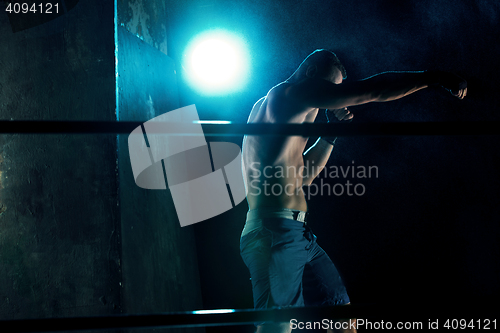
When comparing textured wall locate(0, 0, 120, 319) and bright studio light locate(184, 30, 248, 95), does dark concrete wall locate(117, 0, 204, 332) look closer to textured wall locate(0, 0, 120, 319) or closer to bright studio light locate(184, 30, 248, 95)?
textured wall locate(0, 0, 120, 319)

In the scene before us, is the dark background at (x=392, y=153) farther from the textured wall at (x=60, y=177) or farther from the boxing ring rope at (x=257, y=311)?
the boxing ring rope at (x=257, y=311)

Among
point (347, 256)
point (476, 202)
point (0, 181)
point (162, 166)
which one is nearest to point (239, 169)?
point (162, 166)

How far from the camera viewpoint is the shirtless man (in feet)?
4.52

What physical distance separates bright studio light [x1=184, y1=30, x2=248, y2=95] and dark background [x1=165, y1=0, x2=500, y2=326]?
0.31 ft

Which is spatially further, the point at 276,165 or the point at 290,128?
the point at 276,165

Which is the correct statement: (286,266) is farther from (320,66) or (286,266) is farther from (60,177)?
(60,177)


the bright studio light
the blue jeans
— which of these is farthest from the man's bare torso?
the bright studio light

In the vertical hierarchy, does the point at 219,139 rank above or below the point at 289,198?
above

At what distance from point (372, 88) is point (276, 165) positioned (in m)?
0.60

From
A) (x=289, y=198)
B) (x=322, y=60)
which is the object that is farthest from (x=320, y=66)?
(x=289, y=198)

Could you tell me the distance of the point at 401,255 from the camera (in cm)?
270

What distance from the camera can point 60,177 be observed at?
176 cm

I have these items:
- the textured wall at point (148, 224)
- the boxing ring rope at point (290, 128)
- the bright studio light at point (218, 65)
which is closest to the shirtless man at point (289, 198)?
the textured wall at point (148, 224)

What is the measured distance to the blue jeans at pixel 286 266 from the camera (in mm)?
1414
